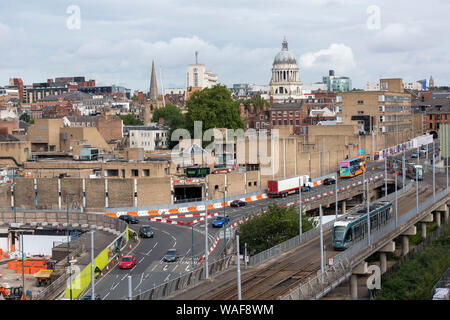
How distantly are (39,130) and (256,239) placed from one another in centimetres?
5020

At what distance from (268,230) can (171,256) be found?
778 cm

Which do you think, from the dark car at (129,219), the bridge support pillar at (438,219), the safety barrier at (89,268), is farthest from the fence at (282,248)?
the bridge support pillar at (438,219)

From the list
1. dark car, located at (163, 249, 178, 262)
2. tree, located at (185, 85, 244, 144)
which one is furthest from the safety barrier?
tree, located at (185, 85, 244, 144)

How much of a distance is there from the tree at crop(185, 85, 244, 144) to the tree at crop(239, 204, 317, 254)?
54.7 m

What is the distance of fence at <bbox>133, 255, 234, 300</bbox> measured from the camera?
28.8 meters

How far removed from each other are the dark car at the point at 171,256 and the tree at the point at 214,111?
194 feet

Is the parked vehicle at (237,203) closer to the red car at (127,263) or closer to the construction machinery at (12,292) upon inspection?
the red car at (127,263)

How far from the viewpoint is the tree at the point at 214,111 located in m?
105

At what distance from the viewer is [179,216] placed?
62719 mm

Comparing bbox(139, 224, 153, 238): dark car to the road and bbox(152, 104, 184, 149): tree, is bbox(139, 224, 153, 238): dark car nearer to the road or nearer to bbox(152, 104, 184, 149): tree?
the road

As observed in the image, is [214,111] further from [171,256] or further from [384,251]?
[171,256]

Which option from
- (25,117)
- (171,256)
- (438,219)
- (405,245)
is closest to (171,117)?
(25,117)
